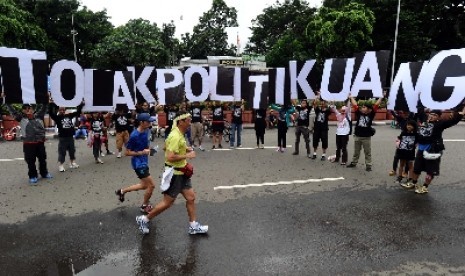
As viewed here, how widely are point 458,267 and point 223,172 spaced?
5.39m

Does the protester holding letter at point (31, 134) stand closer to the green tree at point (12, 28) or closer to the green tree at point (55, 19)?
the green tree at point (12, 28)

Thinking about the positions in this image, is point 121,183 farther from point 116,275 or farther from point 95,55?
point 95,55

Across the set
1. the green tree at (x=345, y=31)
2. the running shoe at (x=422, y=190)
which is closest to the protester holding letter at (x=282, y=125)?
the running shoe at (x=422, y=190)

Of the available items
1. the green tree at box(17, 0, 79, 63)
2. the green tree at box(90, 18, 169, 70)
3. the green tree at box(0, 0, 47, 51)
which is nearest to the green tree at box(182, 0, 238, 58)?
the green tree at box(17, 0, 79, 63)

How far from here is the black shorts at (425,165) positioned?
688cm

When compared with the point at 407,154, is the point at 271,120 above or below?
below

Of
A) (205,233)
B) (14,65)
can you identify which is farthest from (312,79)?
(14,65)

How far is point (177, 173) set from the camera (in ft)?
17.0

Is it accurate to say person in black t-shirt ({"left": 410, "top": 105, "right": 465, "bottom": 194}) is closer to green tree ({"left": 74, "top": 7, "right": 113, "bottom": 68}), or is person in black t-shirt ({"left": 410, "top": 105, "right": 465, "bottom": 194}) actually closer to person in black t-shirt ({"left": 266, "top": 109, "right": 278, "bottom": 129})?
person in black t-shirt ({"left": 266, "top": 109, "right": 278, "bottom": 129})

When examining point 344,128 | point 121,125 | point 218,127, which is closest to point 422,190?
point 344,128

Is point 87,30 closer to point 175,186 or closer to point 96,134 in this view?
point 96,134

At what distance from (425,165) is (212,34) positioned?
50.3 m

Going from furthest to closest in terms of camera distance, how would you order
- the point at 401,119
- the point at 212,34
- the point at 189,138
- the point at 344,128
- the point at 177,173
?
the point at 212,34, the point at 189,138, the point at 344,128, the point at 401,119, the point at 177,173

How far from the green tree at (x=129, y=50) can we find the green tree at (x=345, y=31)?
13.7 meters
